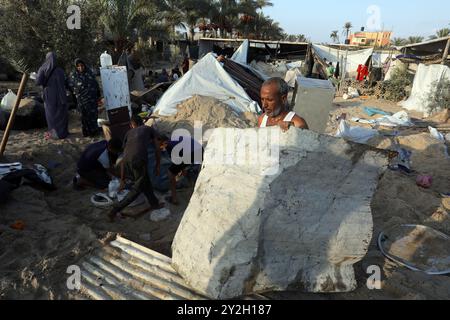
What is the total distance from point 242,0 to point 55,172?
842 inches

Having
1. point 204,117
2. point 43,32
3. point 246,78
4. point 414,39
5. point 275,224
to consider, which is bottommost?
point 204,117

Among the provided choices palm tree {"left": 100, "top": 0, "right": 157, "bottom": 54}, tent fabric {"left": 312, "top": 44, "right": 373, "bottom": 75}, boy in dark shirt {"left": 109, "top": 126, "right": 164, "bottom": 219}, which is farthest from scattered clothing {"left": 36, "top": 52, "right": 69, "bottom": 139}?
tent fabric {"left": 312, "top": 44, "right": 373, "bottom": 75}

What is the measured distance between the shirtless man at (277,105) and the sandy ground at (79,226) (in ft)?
4.09

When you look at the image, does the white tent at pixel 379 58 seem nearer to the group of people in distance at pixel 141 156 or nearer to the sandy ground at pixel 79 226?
the sandy ground at pixel 79 226

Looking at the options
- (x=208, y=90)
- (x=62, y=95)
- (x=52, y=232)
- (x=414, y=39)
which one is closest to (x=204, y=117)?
(x=208, y=90)

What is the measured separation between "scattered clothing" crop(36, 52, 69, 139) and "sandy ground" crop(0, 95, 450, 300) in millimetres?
374

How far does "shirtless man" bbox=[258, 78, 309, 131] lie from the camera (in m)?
2.37

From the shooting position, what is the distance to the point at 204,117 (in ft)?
20.4

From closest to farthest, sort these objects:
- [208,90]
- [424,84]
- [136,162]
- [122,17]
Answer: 1. [136,162]
2. [208,90]
3. [424,84]
4. [122,17]

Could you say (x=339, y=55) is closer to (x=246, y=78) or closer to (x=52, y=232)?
(x=246, y=78)

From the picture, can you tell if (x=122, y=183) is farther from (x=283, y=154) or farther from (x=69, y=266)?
(x=283, y=154)

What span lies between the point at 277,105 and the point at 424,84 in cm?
1031

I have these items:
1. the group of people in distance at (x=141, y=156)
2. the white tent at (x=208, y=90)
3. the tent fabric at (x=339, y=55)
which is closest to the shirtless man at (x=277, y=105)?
the group of people in distance at (x=141, y=156)

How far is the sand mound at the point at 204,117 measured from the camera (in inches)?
238
